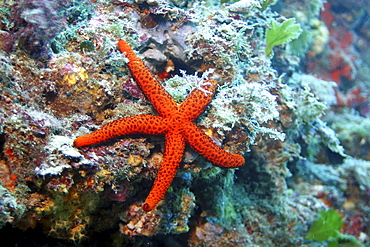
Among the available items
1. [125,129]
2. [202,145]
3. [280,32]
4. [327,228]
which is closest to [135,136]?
[125,129]

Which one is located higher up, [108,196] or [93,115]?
[93,115]

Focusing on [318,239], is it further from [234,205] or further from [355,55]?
[355,55]

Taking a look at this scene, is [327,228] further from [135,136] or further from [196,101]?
[135,136]

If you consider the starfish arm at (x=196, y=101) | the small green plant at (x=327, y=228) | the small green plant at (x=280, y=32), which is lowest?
the small green plant at (x=327, y=228)

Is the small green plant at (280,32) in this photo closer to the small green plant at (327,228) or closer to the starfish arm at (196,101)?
the starfish arm at (196,101)

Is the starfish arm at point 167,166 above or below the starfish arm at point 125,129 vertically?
below

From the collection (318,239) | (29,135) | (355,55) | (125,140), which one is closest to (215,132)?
(125,140)

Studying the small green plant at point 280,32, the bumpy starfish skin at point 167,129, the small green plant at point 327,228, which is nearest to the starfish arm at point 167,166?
the bumpy starfish skin at point 167,129
